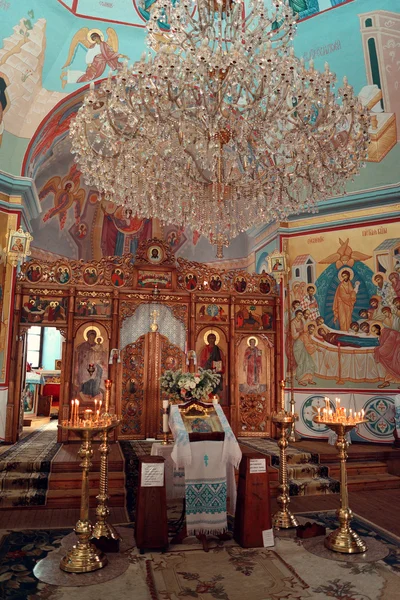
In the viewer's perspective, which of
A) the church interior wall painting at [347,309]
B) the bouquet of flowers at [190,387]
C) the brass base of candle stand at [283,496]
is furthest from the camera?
the church interior wall painting at [347,309]

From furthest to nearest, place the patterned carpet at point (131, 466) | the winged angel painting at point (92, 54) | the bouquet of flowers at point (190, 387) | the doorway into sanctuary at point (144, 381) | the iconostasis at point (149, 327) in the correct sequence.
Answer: the doorway into sanctuary at point (144, 381)
the iconostasis at point (149, 327)
the winged angel painting at point (92, 54)
the bouquet of flowers at point (190, 387)
the patterned carpet at point (131, 466)

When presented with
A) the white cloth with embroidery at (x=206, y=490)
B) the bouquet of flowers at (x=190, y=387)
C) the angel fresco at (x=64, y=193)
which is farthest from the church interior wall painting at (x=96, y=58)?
the white cloth with embroidery at (x=206, y=490)

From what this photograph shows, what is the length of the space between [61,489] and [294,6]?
960cm

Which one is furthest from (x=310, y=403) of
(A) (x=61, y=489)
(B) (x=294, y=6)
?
(B) (x=294, y=6)

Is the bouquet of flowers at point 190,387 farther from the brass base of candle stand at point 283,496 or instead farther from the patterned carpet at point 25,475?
the patterned carpet at point 25,475

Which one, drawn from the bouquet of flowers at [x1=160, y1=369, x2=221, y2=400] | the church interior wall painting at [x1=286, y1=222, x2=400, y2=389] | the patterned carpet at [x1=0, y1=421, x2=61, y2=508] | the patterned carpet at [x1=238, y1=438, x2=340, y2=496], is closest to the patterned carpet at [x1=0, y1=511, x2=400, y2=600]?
the patterned carpet at [x1=0, y1=421, x2=61, y2=508]

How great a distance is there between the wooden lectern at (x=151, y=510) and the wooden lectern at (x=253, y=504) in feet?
2.81

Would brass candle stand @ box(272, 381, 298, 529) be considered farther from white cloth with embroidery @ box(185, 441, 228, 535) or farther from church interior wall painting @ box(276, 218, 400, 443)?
church interior wall painting @ box(276, 218, 400, 443)

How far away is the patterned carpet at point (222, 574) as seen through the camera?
13.4 ft

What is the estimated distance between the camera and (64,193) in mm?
13422

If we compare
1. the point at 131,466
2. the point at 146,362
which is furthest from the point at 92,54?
the point at 131,466

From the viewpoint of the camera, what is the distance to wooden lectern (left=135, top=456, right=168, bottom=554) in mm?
5047

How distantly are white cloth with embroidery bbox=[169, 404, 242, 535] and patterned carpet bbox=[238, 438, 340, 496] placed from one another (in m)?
2.43

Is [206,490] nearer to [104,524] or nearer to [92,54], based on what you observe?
[104,524]
